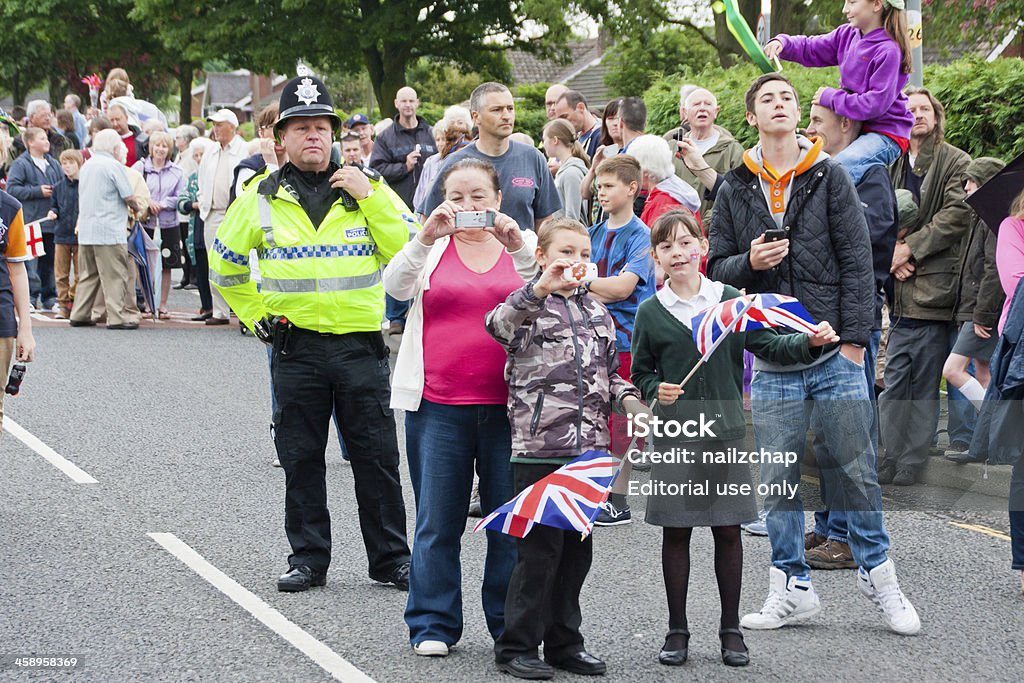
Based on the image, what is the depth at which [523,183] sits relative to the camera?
774 cm

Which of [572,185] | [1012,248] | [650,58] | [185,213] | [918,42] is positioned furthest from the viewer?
[650,58]

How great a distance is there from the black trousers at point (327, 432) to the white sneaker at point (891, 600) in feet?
6.84

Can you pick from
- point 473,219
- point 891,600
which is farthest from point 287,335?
point 891,600

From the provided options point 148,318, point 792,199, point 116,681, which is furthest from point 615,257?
point 148,318

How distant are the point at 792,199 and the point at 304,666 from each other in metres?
2.77

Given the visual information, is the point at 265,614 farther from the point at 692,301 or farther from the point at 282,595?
the point at 692,301

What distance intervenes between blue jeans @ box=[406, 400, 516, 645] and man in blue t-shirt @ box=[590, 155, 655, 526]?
2.01 meters

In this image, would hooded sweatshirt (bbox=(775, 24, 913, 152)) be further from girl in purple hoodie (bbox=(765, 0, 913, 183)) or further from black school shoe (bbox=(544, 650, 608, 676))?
black school shoe (bbox=(544, 650, 608, 676))

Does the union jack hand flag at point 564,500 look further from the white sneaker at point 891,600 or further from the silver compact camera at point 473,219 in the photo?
the white sneaker at point 891,600

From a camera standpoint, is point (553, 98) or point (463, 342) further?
point (553, 98)

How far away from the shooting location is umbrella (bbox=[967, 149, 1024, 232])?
6.77m

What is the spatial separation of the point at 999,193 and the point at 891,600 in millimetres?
2273

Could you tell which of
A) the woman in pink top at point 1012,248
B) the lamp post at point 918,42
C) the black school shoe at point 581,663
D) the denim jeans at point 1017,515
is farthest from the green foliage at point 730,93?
the black school shoe at point 581,663

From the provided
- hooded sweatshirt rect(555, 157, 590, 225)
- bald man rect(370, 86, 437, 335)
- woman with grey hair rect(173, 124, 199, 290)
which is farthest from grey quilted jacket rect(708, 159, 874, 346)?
woman with grey hair rect(173, 124, 199, 290)
